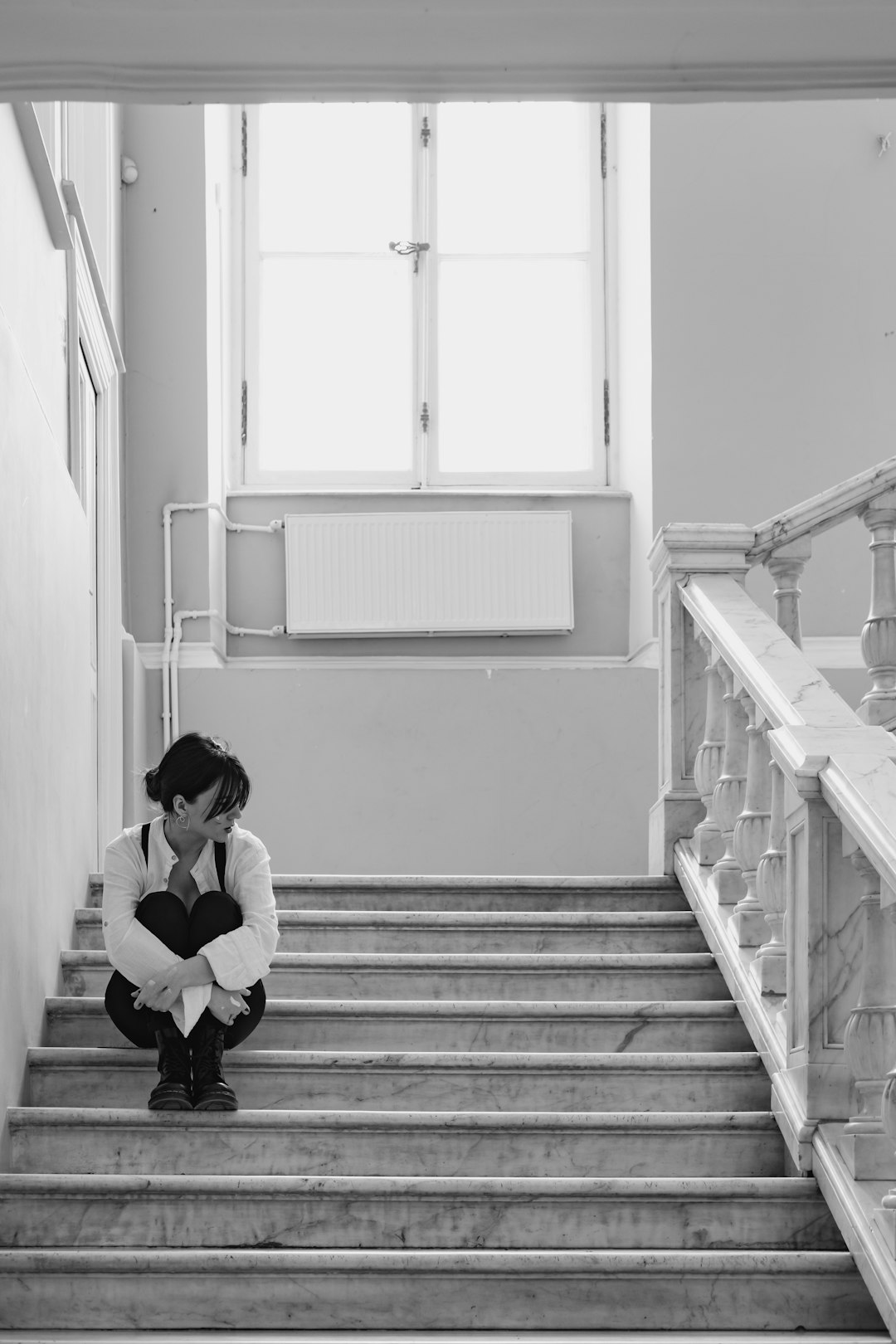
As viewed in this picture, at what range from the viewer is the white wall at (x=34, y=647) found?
10.3 feet

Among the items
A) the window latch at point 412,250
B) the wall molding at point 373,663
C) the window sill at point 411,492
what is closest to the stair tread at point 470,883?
the wall molding at point 373,663

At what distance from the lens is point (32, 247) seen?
13.0ft

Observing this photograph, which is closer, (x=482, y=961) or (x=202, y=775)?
(x=202, y=775)

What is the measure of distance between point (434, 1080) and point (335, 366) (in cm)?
419

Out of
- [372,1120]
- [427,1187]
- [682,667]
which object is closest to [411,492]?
[682,667]

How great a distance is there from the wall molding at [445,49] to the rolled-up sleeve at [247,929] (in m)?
1.46

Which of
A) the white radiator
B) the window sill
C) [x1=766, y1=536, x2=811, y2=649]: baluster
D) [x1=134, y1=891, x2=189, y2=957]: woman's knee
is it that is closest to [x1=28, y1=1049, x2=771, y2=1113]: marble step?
[x1=134, y1=891, x2=189, y2=957]: woman's knee

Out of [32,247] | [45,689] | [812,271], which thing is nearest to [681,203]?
[812,271]

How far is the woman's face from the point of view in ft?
10.3

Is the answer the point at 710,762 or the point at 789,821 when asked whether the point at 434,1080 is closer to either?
the point at 789,821

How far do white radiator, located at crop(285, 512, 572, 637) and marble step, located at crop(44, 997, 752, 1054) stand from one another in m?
3.17

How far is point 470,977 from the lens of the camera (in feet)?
11.9

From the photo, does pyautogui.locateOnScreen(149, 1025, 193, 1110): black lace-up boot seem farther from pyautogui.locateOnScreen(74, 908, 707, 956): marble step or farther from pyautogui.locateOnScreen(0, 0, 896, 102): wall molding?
pyautogui.locateOnScreen(0, 0, 896, 102): wall molding

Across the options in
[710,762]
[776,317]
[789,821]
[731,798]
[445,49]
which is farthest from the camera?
[776,317]
